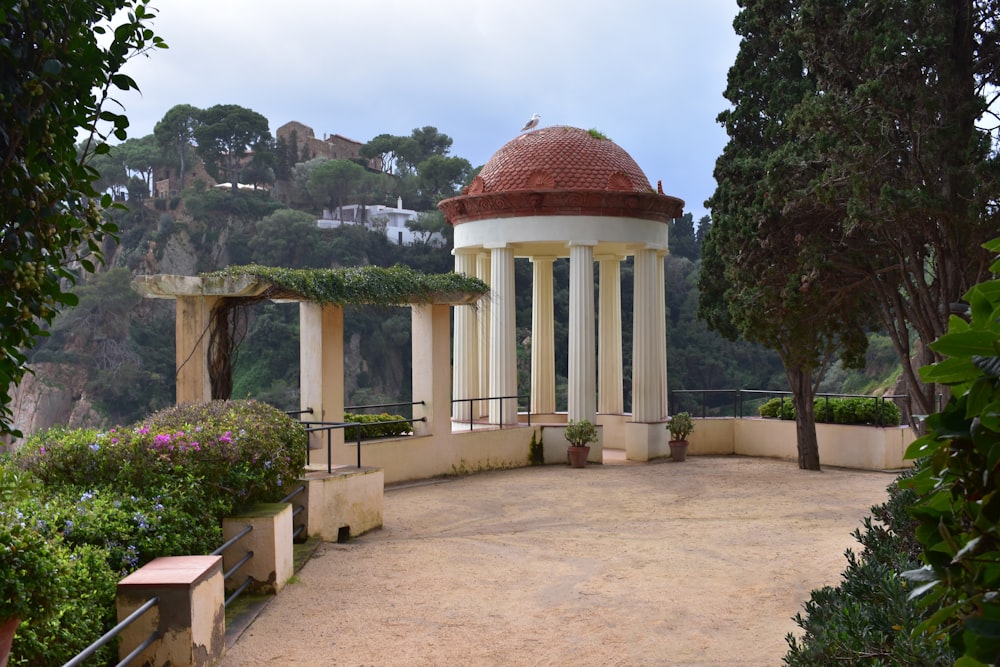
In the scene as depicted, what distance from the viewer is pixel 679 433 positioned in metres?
19.7

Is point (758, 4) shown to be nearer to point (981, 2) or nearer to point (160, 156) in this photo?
point (981, 2)

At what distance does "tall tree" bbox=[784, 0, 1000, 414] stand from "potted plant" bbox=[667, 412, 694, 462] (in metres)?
6.68

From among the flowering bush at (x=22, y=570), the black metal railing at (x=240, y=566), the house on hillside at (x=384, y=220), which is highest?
the house on hillside at (x=384, y=220)

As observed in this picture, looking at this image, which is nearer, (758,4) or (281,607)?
(281,607)

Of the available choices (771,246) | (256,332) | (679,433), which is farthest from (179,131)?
(771,246)

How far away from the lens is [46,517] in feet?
19.4

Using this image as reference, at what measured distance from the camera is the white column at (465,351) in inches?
802

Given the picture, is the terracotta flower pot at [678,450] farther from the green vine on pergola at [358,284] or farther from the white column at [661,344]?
the green vine on pergola at [358,284]

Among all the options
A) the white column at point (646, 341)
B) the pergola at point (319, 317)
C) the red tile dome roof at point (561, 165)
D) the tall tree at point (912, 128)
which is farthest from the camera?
the white column at point (646, 341)

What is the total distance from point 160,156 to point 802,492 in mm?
56722

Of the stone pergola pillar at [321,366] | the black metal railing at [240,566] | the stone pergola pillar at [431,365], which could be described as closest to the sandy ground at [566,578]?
the black metal railing at [240,566]

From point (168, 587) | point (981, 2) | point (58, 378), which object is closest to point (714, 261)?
point (981, 2)

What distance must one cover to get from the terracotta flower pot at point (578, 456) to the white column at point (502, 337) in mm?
1392

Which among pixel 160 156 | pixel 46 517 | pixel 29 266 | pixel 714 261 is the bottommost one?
pixel 46 517
